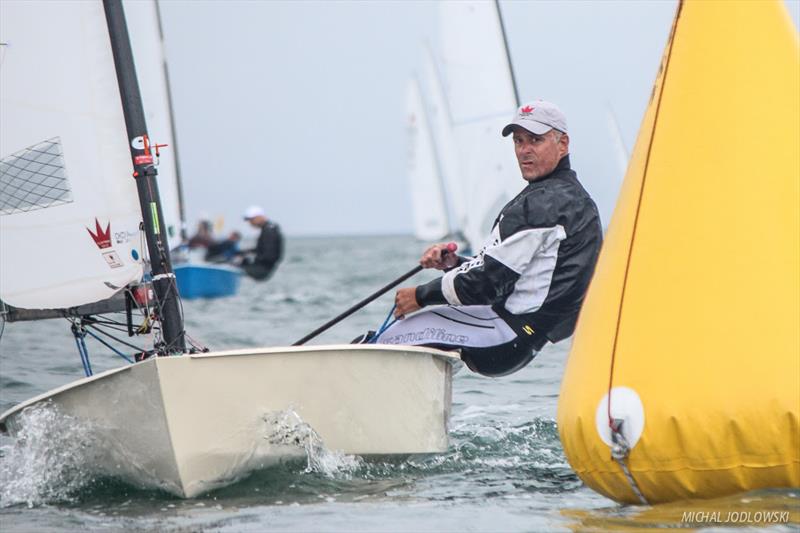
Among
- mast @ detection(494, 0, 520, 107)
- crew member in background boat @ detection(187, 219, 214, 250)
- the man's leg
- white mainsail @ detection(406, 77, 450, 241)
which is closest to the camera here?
the man's leg

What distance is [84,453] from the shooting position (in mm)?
4027

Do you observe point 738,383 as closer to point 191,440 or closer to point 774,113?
point 774,113

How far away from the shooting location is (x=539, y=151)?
4320 mm

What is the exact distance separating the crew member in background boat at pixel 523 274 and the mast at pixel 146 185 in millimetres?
825

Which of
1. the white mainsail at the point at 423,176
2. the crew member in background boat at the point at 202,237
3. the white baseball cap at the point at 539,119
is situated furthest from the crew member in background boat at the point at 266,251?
the white mainsail at the point at 423,176

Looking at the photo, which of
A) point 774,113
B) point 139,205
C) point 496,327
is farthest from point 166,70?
point 774,113

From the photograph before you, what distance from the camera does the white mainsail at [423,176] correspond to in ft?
88.0

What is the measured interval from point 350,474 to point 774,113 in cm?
187

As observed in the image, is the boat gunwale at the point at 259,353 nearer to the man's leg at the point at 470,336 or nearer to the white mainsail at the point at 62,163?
the man's leg at the point at 470,336

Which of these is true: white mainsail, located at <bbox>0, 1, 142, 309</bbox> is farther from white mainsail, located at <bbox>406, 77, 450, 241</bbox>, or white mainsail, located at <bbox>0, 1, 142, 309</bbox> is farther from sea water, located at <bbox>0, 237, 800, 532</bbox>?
white mainsail, located at <bbox>406, 77, 450, 241</bbox>

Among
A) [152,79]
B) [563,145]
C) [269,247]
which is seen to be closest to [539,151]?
[563,145]

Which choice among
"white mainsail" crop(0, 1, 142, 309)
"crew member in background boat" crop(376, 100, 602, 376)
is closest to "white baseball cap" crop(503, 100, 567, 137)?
"crew member in background boat" crop(376, 100, 602, 376)

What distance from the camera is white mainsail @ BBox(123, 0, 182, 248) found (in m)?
6.32
